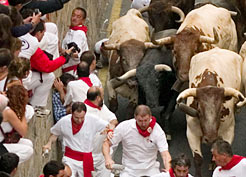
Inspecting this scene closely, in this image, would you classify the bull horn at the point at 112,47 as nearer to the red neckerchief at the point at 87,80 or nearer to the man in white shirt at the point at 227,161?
the red neckerchief at the point at 87,80

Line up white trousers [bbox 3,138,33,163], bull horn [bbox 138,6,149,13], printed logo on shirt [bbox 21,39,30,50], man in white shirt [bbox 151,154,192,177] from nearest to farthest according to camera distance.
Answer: white trousers [bbox 3,138,33,163] < man in white shirt [bbox 151,154,192,177] < printed logo on shirt [bbox 21,39,30,50] < bull horn [bbox 138,6,149,13]

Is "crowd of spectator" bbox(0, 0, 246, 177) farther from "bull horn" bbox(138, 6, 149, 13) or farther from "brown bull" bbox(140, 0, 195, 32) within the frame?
"bull horn" bbox(138, 6, 149, 13)

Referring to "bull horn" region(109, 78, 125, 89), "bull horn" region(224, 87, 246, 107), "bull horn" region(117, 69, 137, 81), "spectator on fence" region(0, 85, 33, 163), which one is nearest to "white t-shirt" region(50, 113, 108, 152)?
"spectator on fence" region(0, 85, 33, 163)

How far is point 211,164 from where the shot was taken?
15086mm

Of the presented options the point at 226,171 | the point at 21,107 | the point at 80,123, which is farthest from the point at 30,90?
the point at 226,171

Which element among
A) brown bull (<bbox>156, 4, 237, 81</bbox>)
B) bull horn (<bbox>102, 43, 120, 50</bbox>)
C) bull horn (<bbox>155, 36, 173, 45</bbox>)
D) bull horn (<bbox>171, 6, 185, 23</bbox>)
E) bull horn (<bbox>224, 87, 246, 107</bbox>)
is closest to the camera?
bull horn (<bbox>224, 87, 246, 107</bbox>)

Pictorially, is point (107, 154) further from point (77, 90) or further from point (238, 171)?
point (77, 90)

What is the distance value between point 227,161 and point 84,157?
232 centimetres

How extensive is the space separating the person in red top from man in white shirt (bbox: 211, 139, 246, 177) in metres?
2.64

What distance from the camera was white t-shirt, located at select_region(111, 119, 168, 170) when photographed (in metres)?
12.4

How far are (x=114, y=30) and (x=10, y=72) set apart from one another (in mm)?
6893

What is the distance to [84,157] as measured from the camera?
508 inches

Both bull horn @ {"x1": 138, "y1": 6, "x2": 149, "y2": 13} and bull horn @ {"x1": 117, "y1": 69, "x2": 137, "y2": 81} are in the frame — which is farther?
bull horn @ {"x1": 138, "y1": 6, "x2": 149, "y2": 13}

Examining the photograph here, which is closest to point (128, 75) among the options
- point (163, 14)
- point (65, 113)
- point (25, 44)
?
point (65, 113)
